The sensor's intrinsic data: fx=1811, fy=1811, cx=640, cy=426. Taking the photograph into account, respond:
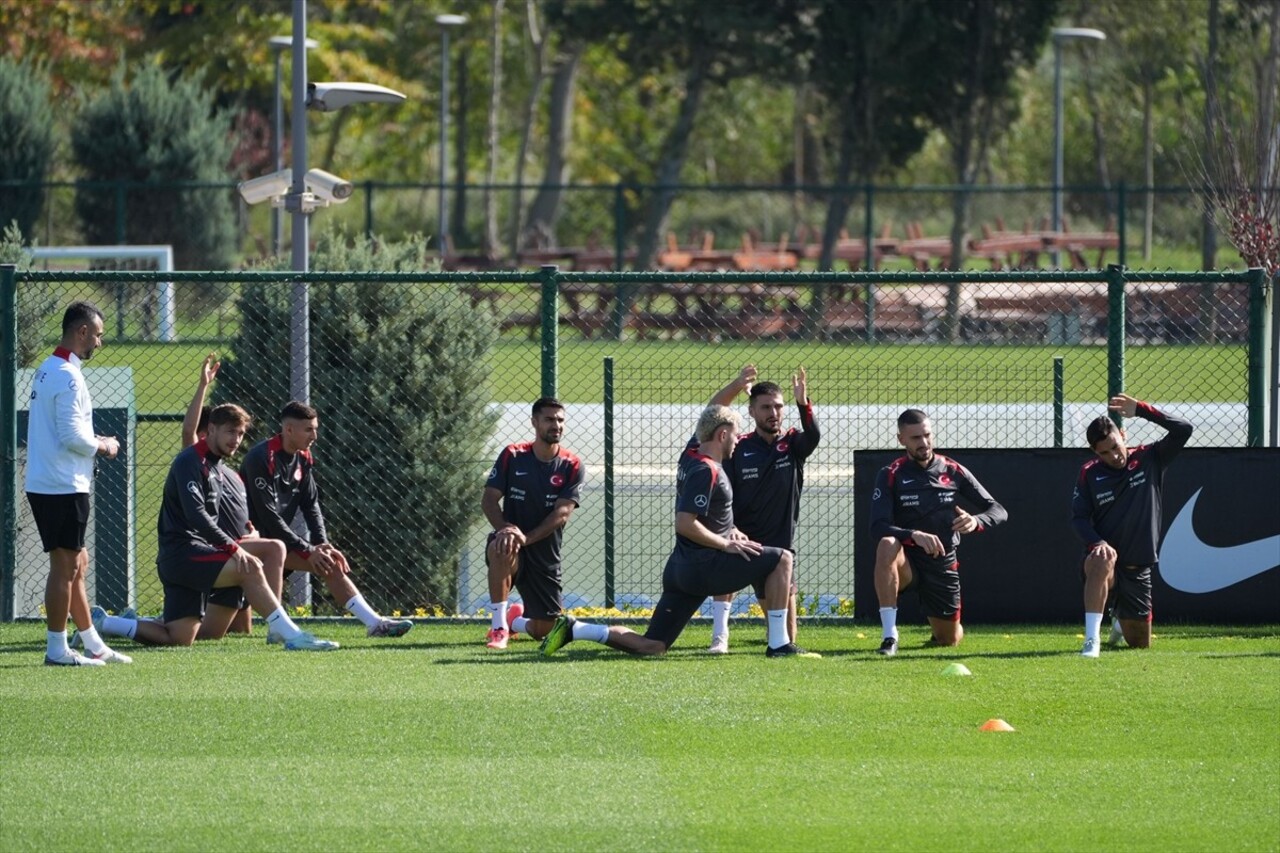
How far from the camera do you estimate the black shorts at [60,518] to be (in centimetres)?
942

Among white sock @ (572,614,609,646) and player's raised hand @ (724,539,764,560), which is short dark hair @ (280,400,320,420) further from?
player's raised hand @ (724,539,764,560)

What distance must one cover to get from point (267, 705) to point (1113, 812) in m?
3.99

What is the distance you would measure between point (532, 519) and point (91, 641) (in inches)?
102

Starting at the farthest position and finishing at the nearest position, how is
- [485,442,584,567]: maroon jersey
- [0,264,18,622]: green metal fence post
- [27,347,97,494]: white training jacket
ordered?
1. [0,264,18,622]: green metal fence post
2. [485,442,584,567]: maroon jersey
3. [27,347,97,494]: white training jacket

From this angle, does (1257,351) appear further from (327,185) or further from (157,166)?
(157,166)

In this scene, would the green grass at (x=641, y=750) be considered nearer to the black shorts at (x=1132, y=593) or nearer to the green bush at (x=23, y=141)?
the black shorts at (x=1132, y=593)

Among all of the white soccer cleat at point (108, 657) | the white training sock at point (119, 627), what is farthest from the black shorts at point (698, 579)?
the white training sock at point (119, 627)

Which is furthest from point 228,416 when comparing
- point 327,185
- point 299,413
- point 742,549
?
point 327,185

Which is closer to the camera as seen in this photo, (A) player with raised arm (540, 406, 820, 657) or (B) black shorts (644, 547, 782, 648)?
(A) player with raised arm (540, 406, 820, 657)

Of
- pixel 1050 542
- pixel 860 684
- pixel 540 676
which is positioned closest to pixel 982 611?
pixel 1050 542

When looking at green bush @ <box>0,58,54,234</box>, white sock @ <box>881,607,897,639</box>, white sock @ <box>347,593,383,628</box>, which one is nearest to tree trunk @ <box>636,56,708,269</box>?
green bush @ <box>0,58,54,234</box>

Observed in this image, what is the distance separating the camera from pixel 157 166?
2858 cm

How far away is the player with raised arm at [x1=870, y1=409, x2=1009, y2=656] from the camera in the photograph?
10438 mm

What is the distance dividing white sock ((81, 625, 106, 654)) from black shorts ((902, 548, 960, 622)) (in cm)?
456
